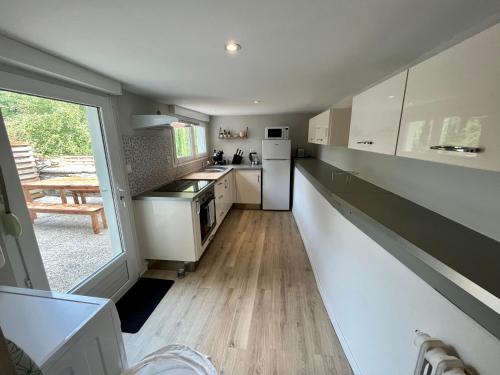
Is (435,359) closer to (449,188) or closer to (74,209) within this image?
(449,188)

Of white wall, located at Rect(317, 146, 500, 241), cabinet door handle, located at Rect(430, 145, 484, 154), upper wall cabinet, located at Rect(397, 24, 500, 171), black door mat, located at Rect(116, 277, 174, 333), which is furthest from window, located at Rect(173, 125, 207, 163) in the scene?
cabinet door handle, located at Rect(430, 145, 484, 154)

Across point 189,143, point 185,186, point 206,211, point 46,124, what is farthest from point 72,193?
point 189,143

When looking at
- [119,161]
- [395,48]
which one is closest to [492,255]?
[395,48]

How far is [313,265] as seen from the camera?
239cm

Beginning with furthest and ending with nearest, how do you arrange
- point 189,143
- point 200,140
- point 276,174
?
point 200,140, point 276,174, point 189,143

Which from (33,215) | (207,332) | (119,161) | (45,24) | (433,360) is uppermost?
(45,24)

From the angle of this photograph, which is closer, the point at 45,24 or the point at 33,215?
the point at 45,24

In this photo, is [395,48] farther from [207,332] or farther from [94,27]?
[207,332]

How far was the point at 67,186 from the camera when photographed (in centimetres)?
167

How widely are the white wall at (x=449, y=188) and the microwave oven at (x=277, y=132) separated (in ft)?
7.54

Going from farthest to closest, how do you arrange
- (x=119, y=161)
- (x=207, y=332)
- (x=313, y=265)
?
(x=313, y=265), (x=119, y=161), (x=207, y=332)

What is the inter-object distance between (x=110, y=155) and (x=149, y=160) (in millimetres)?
635

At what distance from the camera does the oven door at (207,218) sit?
255 centimetres

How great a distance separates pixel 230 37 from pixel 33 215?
5.44ft
